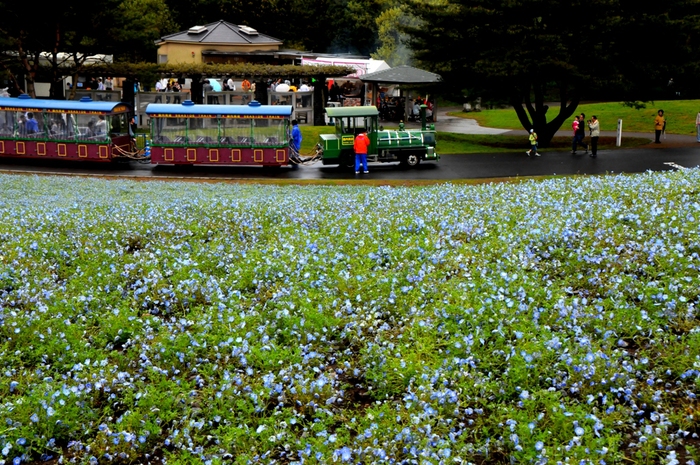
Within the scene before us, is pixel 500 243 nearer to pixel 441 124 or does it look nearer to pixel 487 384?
pixel 487 384

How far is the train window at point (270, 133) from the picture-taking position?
31.1 meters

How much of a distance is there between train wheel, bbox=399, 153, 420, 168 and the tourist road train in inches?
1.5

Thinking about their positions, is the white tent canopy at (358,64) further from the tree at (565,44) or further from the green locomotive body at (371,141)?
the green locomotive body at (371,141)

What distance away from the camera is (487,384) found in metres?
6.32

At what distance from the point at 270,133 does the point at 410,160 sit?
548 cm

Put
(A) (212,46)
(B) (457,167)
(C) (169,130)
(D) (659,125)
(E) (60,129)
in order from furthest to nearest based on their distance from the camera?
(A) (212,46), (D) (659,125), (E) (60,129), (C) (169,130), (B) (457,167)

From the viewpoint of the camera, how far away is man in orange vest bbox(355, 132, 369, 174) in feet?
94.5

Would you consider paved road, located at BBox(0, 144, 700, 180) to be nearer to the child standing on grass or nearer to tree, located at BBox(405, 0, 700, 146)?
the child standing on grass

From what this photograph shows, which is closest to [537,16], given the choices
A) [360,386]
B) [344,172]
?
[344,172]

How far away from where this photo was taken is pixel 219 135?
31.1 metres

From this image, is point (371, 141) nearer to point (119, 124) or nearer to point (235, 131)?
point (235, 131)

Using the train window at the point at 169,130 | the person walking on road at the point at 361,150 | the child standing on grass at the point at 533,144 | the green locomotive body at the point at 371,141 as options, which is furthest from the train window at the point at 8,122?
the child standing on grass at the point at 533,144

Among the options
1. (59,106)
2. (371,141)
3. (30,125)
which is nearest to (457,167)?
(371,141)

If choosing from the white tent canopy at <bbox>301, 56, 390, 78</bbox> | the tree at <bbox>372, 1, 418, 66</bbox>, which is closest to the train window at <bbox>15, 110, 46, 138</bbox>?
the white tent canopy at <bbox>301, 56, 390, 78</bbox>
